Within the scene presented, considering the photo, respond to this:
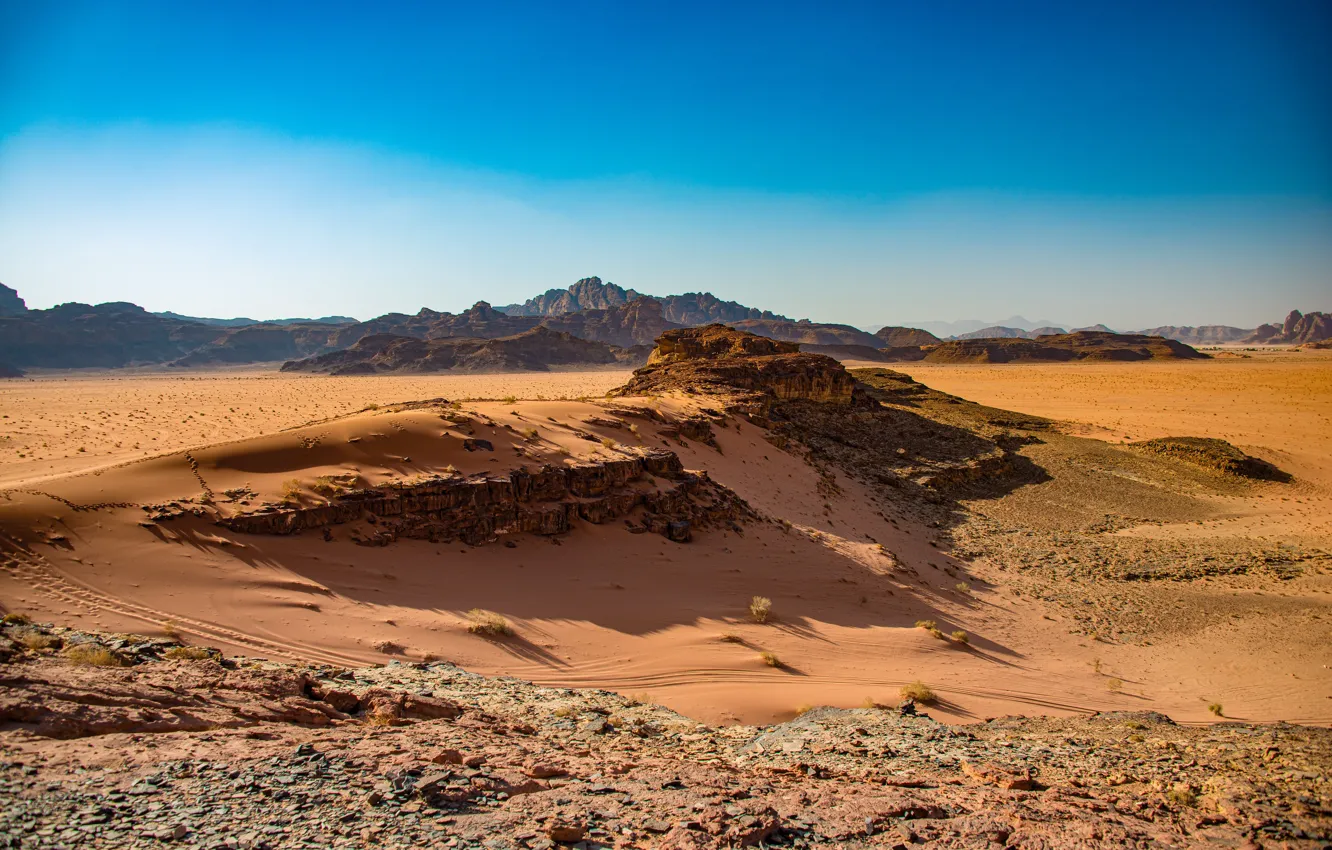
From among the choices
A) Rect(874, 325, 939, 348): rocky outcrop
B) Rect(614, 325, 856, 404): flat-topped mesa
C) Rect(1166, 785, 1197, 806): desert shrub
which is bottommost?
Rect(1166, 785, 1197, 806): desert shrub

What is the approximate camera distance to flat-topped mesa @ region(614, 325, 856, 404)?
29.0 metres

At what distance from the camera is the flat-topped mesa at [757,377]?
2900cm

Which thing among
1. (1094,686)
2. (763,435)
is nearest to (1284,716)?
(1094,686)

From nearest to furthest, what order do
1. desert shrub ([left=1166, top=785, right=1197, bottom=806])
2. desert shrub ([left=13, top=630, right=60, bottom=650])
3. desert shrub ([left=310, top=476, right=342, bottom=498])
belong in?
desert shrub ([left=1166, top=785, right=1197, bottom=806])
desert shrub ([left=13, top=630, right=60, bottom=650])
desert shrub ([left=310, top=476, right=342, bottom=498])

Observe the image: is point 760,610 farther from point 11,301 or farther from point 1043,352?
point 11,301

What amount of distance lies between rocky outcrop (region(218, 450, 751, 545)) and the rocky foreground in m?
4.41

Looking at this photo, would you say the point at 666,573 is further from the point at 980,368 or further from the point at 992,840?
the point at 980,368

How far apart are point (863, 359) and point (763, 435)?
347ft

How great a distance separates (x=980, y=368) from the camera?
9938 cm

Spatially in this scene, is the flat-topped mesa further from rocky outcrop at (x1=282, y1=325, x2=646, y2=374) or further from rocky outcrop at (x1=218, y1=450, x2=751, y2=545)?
rocky outcrop at (x1=282, y1=325, x2=646, y2=374)

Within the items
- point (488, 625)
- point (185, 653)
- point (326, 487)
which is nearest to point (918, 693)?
point (488, 625)

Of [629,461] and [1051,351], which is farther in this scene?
[1051,351]

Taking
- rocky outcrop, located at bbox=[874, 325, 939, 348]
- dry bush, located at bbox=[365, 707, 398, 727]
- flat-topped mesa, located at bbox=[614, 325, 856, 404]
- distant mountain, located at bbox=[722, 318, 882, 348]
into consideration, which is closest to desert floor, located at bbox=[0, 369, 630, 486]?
flat-topped mesa, located at bbox=[614, 325, 856, 404]

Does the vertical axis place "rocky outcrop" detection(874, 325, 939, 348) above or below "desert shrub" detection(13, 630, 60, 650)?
above
